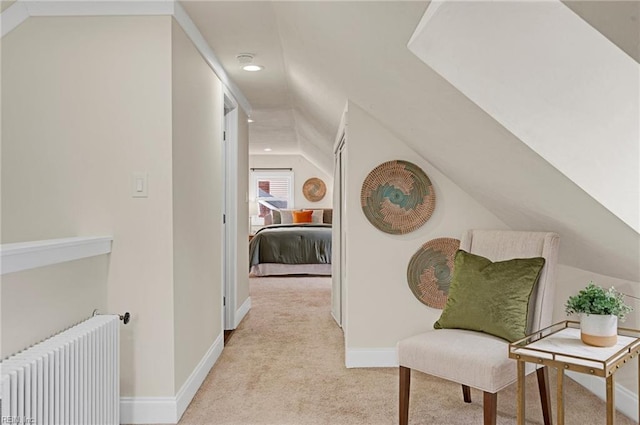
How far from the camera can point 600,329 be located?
6.22ft

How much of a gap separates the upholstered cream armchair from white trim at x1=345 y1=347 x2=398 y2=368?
956mm

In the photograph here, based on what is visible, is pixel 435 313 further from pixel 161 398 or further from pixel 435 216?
pixel 161 398

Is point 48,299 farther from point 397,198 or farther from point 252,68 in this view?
point 252,68

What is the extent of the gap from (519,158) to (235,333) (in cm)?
288

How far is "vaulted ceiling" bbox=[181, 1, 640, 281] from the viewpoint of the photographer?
1.95m

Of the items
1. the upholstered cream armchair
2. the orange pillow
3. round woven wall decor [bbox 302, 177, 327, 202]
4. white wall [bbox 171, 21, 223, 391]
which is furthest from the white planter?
round woven wall decor [bbox 302, 177, 327, 202]

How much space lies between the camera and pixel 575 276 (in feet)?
9.78

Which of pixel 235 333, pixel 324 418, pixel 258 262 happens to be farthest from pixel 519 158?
pixel 258 262

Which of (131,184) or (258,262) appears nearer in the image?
(131,184)

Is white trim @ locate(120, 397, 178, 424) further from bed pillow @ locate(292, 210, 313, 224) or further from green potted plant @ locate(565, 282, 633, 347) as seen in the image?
bed pillow @ locate(292, 210, 313, 224)

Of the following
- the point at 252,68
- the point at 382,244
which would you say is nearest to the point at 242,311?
the point at 382,244

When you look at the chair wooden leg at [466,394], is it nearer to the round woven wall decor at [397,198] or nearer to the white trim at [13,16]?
the round woven wall decor at [397,198]

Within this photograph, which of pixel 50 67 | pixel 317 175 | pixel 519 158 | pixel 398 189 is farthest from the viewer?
pixel 317 175

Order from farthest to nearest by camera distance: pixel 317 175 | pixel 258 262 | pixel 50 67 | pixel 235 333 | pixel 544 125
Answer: pixel 317 175, pixel 258 262, pixel 235 333, pixel 50 67, pixel 544 125
